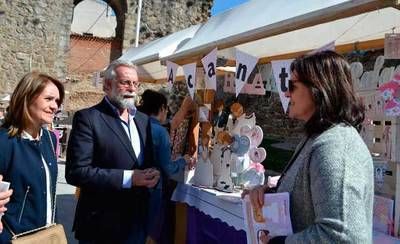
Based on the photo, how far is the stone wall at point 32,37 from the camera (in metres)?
17.5

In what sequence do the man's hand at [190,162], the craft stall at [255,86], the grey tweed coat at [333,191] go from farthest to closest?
the man's hand at [190,162]
the craft stall at [255,86]
the grey tweed coat at [333,191]

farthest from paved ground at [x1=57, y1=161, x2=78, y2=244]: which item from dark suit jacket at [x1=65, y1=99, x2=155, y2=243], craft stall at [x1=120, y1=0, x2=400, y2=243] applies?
dark suit jacket at [x1=65, y1=99, x2=155, y2=243]

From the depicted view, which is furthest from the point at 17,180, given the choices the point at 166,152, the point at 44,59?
the point at 44,59

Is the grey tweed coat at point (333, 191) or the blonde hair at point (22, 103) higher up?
the blonde hair at point (22, 103)

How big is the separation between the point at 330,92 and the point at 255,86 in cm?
260

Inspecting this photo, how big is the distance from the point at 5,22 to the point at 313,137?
18.0 m

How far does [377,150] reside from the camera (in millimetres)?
2631

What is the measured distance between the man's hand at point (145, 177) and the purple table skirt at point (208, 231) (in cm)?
86

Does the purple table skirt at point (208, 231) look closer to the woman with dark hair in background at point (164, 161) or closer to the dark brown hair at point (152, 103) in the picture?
the woman with dark hair in background at point (164, 161)

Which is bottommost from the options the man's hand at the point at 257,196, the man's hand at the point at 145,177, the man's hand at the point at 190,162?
the man's hand at the point at 190,162

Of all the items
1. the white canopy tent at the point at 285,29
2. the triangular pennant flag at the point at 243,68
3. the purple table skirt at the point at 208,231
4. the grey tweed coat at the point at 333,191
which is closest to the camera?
the grey tweed coat at the point at 333,191

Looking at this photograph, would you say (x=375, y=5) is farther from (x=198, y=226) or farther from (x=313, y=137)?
(x=198, y=226)

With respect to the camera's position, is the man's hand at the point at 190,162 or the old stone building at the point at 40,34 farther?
the old stone building at the point at 40,34

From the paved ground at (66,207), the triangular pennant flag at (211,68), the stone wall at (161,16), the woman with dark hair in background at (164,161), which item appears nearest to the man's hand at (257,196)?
the woman with dark hair in background at (164,161)
